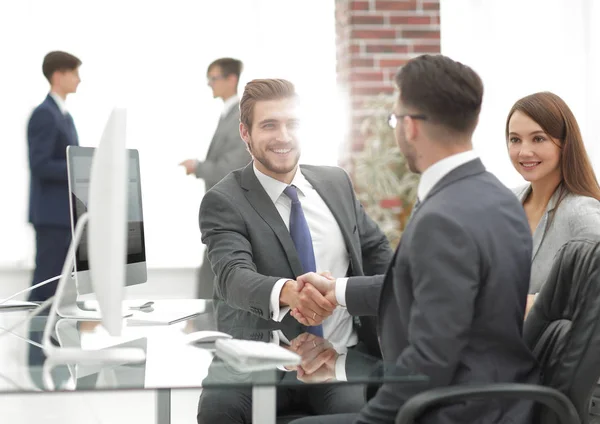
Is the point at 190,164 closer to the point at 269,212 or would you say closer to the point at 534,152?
the point at 269,212

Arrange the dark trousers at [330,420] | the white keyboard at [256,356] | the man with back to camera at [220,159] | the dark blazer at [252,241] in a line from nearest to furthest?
the white keyboard at [256,356], the dark trousers at [330,420], the dark blazer at [252,241], the man with back to camera at [220,159]

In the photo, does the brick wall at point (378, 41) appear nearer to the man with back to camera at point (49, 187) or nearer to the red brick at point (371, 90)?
the red brick at point (371, 90)

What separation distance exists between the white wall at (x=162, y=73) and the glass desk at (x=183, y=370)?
14.9 ft

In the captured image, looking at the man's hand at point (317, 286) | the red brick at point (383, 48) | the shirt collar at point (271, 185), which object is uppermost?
the red brick at point (383, 48)

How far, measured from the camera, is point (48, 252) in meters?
5.14

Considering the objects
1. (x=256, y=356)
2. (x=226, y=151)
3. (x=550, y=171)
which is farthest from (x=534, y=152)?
(x=226, y=151)

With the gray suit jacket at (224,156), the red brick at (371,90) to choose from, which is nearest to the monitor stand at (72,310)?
the gray suit jacket at (224,156)

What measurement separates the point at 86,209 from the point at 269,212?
1.93ft

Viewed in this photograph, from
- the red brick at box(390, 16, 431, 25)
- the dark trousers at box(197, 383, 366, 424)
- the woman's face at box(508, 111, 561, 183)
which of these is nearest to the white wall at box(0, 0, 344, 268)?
the red brick at box(390, 16, 431, 25)

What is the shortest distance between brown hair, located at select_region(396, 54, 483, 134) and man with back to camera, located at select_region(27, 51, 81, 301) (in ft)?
12.0

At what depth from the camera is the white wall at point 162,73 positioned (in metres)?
6.52

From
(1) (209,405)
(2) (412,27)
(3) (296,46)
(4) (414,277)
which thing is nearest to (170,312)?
(1) (209,405)

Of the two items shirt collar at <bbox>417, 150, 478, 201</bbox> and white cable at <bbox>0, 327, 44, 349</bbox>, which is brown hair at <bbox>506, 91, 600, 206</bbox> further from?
white cable at <bbox>0, 327, 44, 349</bbox>

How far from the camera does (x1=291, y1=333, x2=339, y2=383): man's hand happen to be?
1.66 metres
